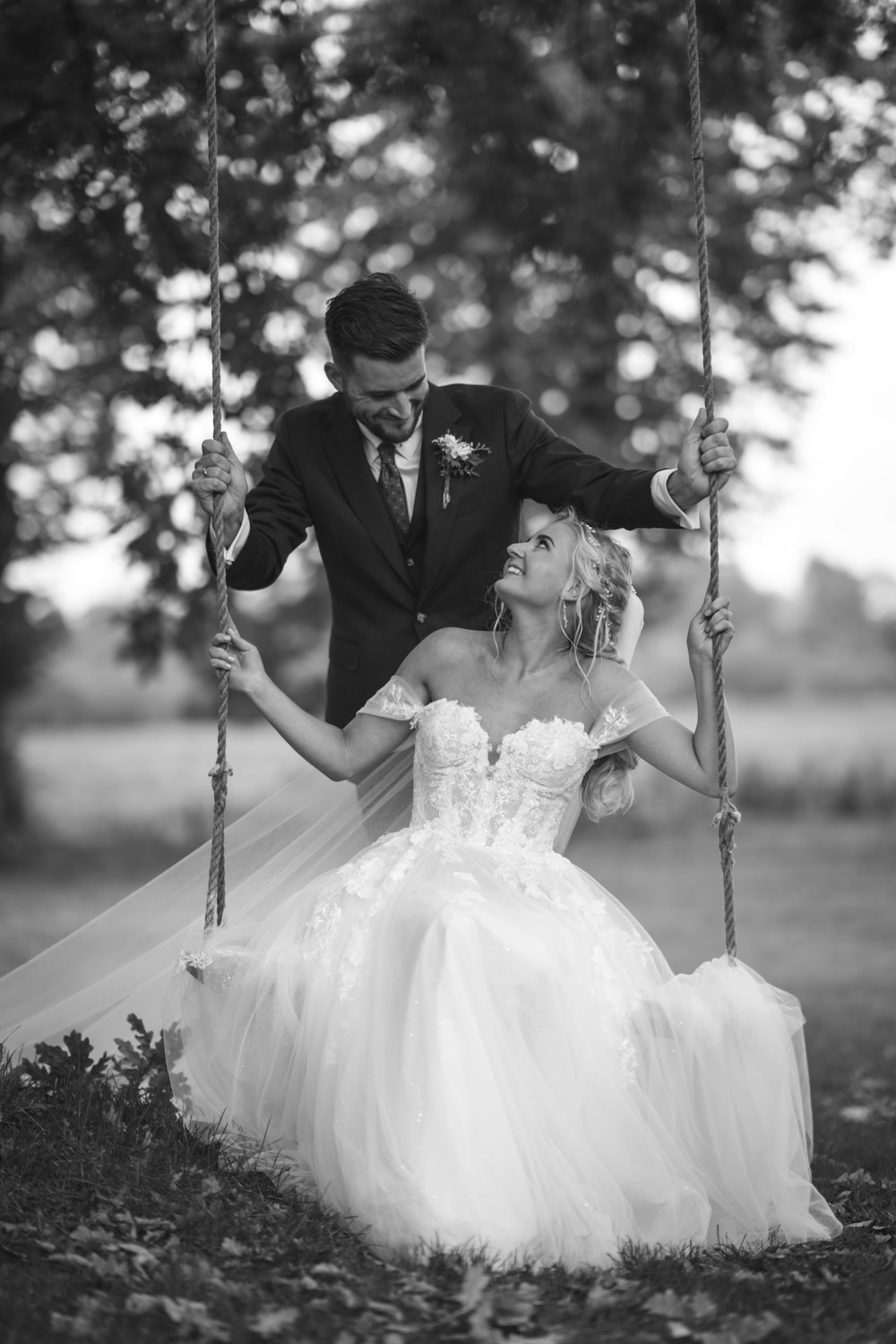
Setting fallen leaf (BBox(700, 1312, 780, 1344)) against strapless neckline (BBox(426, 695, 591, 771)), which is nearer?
fallen leaf (BBox(700, 1312, 780, 1344))

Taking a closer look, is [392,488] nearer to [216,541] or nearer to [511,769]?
[216,541]

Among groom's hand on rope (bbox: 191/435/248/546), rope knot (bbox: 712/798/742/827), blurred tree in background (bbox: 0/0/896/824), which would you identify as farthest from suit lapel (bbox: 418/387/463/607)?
blurred tree in background (bbox: 0/0/896/824)

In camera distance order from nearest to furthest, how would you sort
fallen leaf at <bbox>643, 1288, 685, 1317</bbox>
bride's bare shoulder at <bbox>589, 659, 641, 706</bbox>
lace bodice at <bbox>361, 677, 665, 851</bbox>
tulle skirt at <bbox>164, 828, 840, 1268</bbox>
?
fallen leaf at <bbox>643, 1288, 685, 1317</bbox> < tulle skirt at <bbox>164, 828, 840, 1268</bbox> < lace bodice at <bbox>361, 677, 665, 851</bbox> < bride's bare shoulder at <bbox>589, 659, 641, 706</bbox>

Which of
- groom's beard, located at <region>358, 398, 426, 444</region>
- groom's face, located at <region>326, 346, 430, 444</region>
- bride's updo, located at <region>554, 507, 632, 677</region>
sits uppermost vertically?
groom's face, located at <region>326, 346, 430, 444</region>

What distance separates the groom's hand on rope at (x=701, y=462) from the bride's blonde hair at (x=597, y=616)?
12.9 inches

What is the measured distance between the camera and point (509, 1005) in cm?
375

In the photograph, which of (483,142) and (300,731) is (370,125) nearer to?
(483,142)

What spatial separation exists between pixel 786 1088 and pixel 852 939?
10531 millimetres

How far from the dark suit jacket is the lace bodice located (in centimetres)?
51

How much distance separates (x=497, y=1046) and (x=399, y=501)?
1.92m

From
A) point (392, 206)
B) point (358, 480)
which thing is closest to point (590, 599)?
point (358, 480)

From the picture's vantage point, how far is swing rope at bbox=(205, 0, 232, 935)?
4.13 metres

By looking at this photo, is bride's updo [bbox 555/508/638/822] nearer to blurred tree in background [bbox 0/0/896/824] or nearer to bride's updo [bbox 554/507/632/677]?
bride's updo [bbox 554/507/632/677]

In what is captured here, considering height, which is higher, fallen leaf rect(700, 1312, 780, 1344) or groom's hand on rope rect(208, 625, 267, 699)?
groom's hand on rope rect(208, 625, 267, 699)
